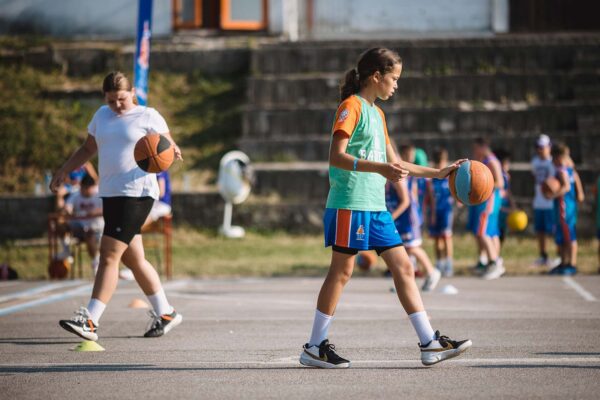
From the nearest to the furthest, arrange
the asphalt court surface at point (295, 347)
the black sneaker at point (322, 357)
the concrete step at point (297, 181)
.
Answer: the asphalt court surface at point (295, 347) → the black sneaker at point (322, 357) → the concrete step at point (297, 181)

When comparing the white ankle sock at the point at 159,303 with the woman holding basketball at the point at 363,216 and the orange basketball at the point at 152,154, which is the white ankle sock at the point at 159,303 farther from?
the woman holding basketball at the point at 363,216

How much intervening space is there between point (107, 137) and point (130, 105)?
1.12 feet

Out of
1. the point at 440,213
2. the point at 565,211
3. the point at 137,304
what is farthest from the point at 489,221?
the point at 137,304

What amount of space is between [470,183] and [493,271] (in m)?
8.00

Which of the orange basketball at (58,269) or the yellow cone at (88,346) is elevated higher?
the yellow cone at (88,346)

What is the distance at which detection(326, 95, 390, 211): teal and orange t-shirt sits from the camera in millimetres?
7227

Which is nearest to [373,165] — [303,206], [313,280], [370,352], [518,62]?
[370,352]

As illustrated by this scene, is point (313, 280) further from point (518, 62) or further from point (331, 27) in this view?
point (331, 27)

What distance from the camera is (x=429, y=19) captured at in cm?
2827

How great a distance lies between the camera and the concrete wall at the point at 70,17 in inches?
1120

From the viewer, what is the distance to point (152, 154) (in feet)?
28.2

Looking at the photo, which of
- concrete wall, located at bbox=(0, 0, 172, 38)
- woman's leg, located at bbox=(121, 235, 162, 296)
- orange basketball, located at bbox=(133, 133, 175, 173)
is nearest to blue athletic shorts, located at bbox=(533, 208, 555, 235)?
woman's leg, located at bbox=(121, 235, 162, 296)

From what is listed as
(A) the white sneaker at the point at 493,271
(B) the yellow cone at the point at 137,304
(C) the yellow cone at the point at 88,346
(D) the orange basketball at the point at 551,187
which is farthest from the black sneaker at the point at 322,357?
(D) the orange basketball at the point at 551,187

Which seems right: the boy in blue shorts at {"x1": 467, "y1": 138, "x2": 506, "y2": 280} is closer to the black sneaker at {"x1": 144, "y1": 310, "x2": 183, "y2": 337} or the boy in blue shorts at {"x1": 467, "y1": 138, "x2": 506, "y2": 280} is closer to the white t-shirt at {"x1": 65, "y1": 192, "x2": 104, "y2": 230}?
the white t-shirt at {"x1": 65, "y1": 192, "x2": 104, "y2": 230}
